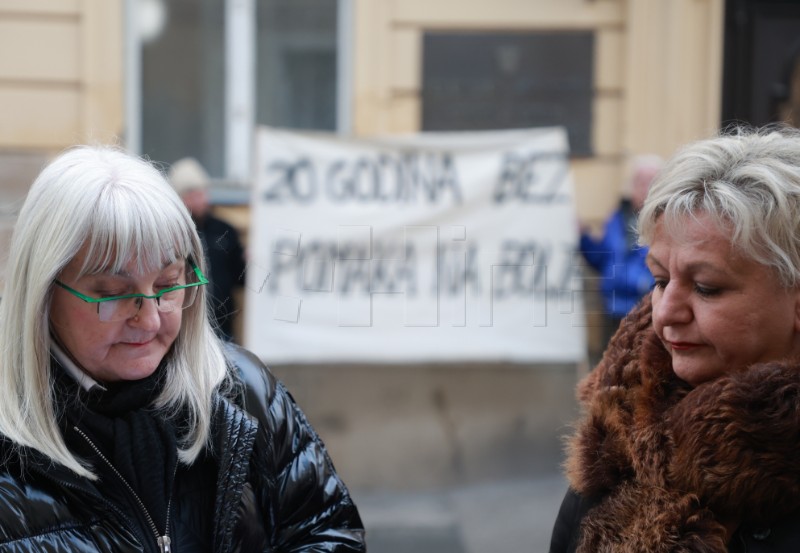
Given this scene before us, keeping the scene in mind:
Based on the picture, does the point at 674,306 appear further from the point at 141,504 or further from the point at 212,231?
the point at 212,231

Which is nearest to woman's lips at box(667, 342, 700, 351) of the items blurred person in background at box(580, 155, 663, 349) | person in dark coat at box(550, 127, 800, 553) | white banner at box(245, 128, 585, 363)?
person in dark coat at box(550, 127, 800, 553)

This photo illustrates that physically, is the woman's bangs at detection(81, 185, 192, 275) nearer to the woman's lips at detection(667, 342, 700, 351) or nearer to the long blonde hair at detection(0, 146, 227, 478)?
the long blonde hair at detection(0, 146, 227, 478)

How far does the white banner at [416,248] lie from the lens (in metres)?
5.50

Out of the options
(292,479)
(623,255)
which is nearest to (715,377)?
(292,479)

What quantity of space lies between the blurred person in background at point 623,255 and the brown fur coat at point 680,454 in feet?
10.8

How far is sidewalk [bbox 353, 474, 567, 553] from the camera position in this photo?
199 inches

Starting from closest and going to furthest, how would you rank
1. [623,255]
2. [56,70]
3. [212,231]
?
[623,255] < [212,231] < [56,70]

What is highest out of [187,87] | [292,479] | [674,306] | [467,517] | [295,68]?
[295,68]

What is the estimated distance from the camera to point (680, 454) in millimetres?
1604

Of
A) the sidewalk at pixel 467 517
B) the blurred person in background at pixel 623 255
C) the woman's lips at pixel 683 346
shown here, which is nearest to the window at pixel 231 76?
the blurred person in background at pixel 623 255

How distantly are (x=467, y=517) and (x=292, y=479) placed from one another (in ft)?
12.0

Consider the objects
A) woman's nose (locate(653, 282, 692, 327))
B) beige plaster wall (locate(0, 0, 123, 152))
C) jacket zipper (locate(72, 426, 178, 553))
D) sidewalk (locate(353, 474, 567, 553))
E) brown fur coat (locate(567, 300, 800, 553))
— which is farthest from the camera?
beige plaster wall (locate(0, 0, 123, 152))

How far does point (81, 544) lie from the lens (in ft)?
5.49

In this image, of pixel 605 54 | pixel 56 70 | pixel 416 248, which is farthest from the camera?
pixel 605 54
